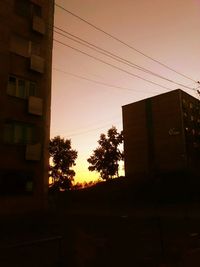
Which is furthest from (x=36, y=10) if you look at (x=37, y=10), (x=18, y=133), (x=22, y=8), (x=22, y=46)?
(x=18, y=133)

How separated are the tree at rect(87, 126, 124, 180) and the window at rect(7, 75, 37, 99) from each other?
48.1m

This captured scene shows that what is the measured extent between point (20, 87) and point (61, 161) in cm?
4767

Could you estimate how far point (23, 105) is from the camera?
20.9 metres

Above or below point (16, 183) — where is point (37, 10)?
above

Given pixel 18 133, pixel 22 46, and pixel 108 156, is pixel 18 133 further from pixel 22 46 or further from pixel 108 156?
pixel 108 156

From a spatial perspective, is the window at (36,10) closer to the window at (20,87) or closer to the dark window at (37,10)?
the dark window at (37,10)

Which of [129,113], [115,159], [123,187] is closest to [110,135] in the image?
[115,159]

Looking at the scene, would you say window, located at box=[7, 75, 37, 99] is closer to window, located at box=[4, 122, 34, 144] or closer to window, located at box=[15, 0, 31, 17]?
window, located at box=[4, 122, 34, 144]

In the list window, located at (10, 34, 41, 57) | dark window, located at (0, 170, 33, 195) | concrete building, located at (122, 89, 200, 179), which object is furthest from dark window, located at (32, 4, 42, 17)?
concrete building, located at (122, 89, 200, 179)

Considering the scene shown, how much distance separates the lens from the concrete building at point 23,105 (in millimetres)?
19672

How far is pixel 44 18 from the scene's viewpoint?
23.6 metres

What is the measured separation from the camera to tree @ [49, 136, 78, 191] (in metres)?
67.1

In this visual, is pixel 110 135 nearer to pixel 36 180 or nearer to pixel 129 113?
pixel 129 113

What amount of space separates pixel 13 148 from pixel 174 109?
40.0 metres
